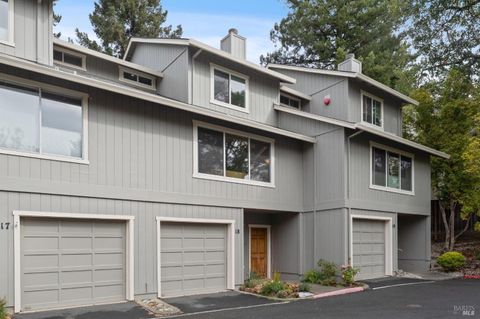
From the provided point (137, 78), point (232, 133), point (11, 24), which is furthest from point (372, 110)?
point (11, 24)

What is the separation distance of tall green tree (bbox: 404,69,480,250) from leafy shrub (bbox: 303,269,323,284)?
8.70 metres

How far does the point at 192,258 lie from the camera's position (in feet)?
42.1

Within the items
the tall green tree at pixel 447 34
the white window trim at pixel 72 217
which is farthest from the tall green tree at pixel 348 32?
the white window trim at pixel 72 217

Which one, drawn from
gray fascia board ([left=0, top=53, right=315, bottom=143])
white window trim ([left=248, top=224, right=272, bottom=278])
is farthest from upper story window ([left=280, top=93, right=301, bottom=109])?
white window trim ([left=248, top=224, right=272, bottom=278])

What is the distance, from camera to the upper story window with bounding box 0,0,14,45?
10.7 meters

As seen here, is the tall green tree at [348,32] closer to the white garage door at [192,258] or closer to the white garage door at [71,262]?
the white garage door at [192,258]

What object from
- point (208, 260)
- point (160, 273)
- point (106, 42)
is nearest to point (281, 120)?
point (208, 260)

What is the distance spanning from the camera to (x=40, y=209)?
9938 millimetres

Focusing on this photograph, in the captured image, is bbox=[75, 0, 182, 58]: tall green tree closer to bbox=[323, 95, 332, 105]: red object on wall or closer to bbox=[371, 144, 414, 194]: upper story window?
bbox=[323, 95, 332, 105]: red object on wall

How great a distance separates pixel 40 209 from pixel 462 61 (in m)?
17.0

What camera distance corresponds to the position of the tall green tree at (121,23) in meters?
27.8

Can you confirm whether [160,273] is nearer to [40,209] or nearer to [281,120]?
[40,209]

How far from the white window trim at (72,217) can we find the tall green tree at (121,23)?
18788 mm

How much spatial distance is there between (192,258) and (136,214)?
2214 mm
